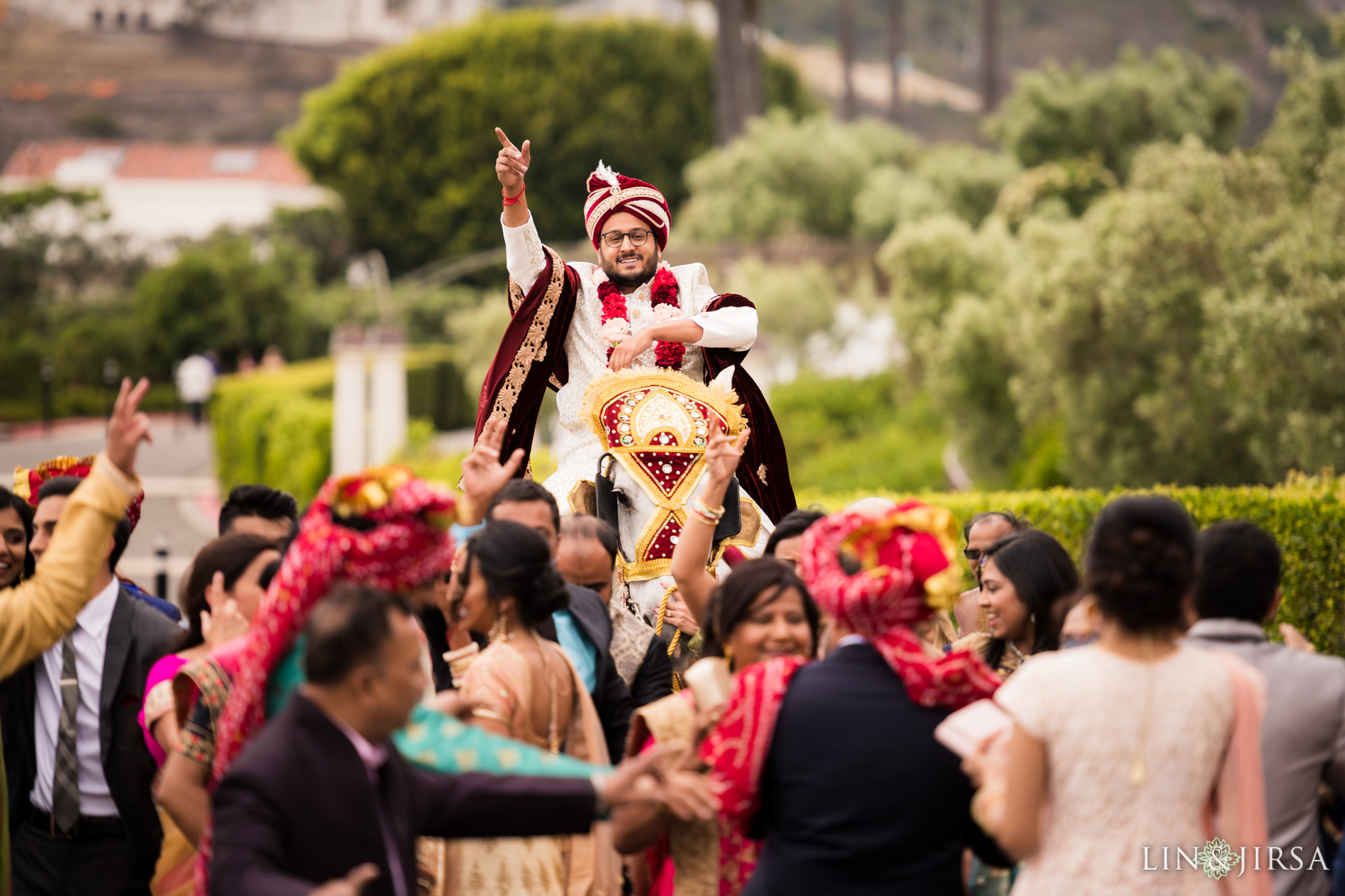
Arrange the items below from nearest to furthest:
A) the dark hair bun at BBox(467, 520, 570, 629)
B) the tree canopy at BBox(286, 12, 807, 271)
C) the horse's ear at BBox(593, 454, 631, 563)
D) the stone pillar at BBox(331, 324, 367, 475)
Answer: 1. the dark hair bun at BBox(467, 520, 570, 629)
2. the horse's ear at BBox(593, 454, 631, 563)
3. the stone pillar at BBox(331, 324, 367, 475)
4. the tree canopy at BBox(286, 12, 807, 271)

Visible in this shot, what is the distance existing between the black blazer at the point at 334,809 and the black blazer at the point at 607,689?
122 cm

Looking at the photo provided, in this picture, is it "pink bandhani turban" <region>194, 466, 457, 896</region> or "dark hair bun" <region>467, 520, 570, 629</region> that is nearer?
"pink bandhani turban" <region>194, 466, 457, 896</region>

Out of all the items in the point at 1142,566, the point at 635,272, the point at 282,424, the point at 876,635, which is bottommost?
the point at 282,424

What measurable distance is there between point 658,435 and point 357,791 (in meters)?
3.22

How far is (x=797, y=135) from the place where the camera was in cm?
3550

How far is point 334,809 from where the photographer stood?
294 centimetres

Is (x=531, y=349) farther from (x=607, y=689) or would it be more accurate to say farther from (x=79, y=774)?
(x=79, y=774)

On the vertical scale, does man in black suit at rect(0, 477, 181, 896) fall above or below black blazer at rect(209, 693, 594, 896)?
below

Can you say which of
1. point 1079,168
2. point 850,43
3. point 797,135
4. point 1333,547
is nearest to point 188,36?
point 850,43

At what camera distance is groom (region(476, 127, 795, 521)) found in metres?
6.55

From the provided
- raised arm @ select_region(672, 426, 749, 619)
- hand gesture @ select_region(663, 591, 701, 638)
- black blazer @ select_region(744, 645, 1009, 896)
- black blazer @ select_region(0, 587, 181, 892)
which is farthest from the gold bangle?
black blazer @ select_region(0, 587, 181, 892)

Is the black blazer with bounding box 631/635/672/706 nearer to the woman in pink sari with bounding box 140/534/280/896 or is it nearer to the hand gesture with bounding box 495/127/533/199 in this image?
the woman in pink sari with bounding box 140/534/280/896

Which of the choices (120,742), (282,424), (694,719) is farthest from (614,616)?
(282,424)

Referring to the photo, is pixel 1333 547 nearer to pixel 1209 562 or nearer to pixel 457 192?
pixel 1209 562
